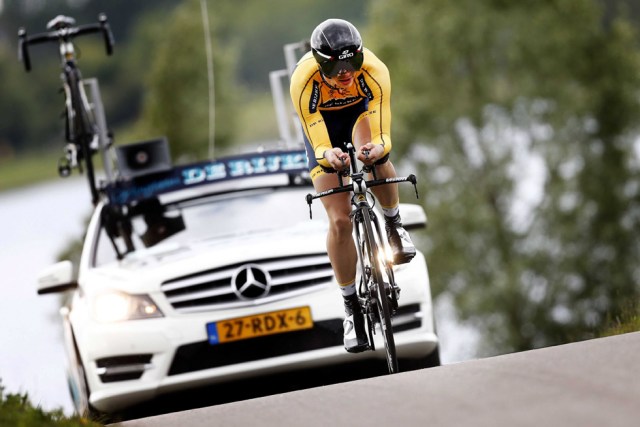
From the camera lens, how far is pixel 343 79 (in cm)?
757

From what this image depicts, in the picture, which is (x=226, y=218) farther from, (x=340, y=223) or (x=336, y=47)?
(x=336, y=47)

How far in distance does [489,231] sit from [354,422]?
34547mm

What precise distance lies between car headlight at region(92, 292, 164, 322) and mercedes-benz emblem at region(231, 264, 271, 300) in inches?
20.1

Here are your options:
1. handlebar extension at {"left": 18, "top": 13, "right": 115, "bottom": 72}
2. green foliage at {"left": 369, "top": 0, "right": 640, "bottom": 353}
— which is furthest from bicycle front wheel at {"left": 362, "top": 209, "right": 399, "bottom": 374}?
green foliage at {"left": 369, "top": 0, "right": 640, "bottom": 353}

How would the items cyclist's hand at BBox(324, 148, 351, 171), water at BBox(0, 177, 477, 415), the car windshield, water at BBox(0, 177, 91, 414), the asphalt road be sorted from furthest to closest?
water at BBox(0, 177, 91, 414) → water at BBox(0, 177, 477, 415) → the car windshield → cyclist's hand at BBox(324, 148, 351, 171) → the asphalt road

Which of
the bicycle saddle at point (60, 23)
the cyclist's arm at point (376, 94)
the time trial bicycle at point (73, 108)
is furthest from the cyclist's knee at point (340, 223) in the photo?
the bicycle saddle at point (60, 23)

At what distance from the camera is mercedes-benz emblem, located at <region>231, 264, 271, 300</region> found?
835cm

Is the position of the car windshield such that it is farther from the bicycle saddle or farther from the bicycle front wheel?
the bicycle saddle

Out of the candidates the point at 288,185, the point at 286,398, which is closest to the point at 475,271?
the point at 288,185

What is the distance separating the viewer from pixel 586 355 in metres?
6.03

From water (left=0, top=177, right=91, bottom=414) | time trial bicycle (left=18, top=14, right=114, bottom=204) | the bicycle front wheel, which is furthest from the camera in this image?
water (left=0, top=177, right=91, bottom=414)

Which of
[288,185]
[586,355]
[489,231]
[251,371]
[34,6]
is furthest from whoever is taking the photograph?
[34,6]

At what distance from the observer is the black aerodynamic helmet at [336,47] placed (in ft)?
24.0

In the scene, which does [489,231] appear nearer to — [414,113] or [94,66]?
[414,113]
